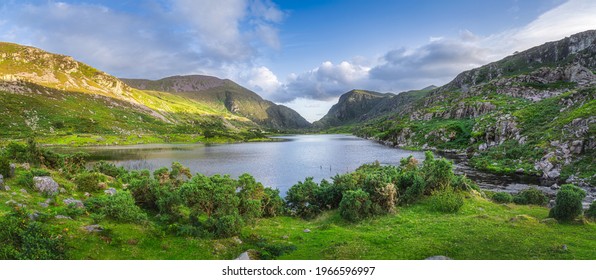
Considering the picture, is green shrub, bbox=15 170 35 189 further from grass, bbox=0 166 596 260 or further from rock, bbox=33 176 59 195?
grass, bbox=0 166 596 260

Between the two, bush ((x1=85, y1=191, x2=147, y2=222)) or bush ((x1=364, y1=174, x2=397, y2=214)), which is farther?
bush ((x1=364, y1=174, x2=397, y2=214))

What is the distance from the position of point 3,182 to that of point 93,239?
Result: 59.0 feet

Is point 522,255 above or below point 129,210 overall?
below

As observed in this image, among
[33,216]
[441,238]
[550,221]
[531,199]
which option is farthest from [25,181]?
[531,199]

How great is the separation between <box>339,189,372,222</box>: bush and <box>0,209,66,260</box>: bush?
24.6m

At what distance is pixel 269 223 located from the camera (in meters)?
33.6

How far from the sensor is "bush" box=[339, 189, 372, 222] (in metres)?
33.1

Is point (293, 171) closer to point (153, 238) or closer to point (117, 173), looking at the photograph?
point (117, 173)

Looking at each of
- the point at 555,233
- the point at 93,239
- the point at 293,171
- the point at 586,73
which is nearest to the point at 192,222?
the point at 93,239

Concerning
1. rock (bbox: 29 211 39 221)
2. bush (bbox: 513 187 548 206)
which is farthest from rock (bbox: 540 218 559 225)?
rock (bbox: 29 211 39 221)

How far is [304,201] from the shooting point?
4178 centimetres

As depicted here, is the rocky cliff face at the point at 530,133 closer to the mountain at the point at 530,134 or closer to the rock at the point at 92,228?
the mountain at the point at 530,134

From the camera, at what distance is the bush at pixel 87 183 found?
35969mm

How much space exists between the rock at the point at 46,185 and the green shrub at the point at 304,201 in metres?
26.0
